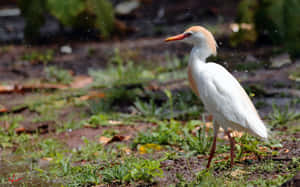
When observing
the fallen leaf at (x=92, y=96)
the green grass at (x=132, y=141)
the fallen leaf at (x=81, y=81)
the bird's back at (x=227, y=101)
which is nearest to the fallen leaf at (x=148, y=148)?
the green grass at (x=132, y=141)

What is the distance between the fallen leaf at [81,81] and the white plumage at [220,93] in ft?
11.1

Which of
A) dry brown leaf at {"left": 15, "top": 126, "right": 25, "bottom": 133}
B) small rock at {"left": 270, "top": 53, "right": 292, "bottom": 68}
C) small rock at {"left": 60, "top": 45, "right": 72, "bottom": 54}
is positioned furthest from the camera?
small rock at {"left": 60, "top": 45, "right": 72, "bottom": 54}

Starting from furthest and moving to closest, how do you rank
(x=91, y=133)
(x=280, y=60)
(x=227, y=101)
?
1. (x=280, y=60)
2. (x=91, y=133)
3. (x=227, y=101)

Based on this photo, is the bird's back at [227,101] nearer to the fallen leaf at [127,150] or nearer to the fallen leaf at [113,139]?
the fallen leaf at [127,150]

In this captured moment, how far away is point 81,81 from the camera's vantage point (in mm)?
6457

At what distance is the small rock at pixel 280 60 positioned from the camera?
252 inches

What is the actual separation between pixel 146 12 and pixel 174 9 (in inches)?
28.1

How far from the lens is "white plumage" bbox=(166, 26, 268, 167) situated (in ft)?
9.86

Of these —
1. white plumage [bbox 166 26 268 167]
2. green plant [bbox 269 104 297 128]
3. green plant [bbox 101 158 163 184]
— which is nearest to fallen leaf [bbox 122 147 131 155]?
green plant [bbox 101 158 163 184]

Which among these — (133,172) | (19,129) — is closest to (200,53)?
(133,172)

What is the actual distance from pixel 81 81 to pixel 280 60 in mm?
3085

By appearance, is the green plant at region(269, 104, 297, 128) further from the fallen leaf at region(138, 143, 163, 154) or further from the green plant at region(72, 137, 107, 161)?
the green plant at region(72, 137, 107, 161)

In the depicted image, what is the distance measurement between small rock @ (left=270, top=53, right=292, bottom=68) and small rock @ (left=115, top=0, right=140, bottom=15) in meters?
4.44

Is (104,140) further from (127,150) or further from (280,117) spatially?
(280,117)
